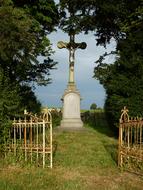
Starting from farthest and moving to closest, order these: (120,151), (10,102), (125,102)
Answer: (125,102)
(10,102)
(120,151)

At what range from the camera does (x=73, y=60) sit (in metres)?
25.7

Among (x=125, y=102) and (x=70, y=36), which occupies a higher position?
(x=70, y=36)

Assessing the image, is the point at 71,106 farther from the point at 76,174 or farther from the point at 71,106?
the point at 76,174

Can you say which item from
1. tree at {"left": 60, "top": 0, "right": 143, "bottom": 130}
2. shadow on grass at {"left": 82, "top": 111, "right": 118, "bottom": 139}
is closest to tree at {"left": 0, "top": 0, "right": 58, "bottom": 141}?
tree at {"left": 60, "top": 0, "right": 143, "bottom": 130}

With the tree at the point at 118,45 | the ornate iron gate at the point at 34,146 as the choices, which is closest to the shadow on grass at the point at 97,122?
the tree at the point at 118,45

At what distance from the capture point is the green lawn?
33.7 feet

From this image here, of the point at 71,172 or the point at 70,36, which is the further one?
the point at 70,36

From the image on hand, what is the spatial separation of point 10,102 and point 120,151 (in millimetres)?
3981

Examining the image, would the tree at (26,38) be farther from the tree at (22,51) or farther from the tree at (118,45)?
the tree at (118,45)

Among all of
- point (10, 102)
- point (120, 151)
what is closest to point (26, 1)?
point (10, 102)

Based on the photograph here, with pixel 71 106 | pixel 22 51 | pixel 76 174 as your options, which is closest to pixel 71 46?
pixel 71 106

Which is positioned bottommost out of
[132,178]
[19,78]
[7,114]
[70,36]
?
[132,178]

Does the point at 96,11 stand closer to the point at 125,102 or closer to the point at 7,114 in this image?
the point at 125,102

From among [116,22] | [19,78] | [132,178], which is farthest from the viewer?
[116,22]
